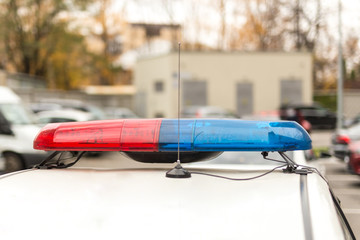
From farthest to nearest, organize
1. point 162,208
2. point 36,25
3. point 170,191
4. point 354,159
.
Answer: point 36,25 < point 354,159 < point 170,191 < point 162,208

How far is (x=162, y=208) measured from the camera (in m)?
1.79

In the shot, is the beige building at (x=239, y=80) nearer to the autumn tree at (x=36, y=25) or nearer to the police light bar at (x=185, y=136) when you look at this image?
the autumn tree at (x=36, y=25)

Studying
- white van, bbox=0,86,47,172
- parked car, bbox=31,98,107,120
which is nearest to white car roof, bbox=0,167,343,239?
white van, bbox=0,86,47,172

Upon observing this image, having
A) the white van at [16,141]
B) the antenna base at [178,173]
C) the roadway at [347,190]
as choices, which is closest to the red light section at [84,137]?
the antenna base at [178,173]

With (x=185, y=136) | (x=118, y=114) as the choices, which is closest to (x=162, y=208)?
(x=185, y=136)

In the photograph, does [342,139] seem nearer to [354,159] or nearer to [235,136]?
[354,159]

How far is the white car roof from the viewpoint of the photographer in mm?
1691

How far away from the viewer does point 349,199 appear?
8945 millimetres

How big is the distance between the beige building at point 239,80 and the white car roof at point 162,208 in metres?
33.2

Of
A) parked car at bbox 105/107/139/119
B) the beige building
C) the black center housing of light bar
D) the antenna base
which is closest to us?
the antenna base

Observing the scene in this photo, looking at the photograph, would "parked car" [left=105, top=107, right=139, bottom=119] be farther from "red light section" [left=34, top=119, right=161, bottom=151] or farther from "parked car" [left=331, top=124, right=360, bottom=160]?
"red light section" [left=34, top=119, right=161, bottom=151]

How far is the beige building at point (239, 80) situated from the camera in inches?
1406

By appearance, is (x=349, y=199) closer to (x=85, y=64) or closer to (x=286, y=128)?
(x=286, y=128)

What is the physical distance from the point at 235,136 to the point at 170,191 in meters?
0.36
